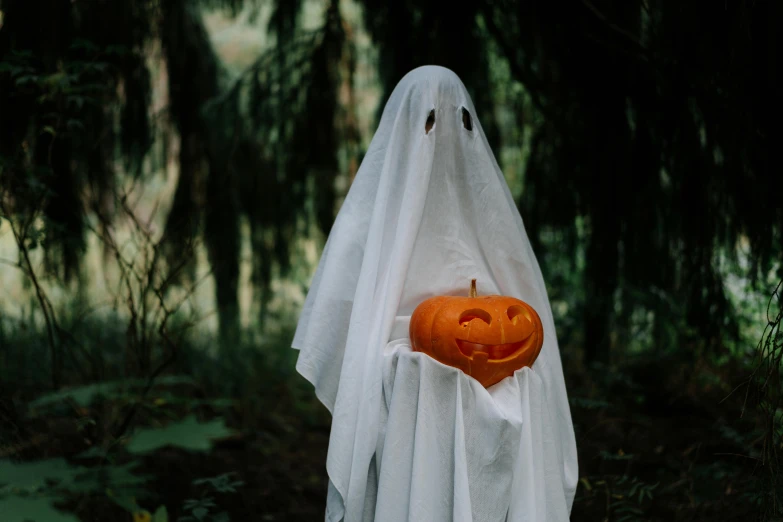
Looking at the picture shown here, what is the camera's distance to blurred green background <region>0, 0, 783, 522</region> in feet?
9.89

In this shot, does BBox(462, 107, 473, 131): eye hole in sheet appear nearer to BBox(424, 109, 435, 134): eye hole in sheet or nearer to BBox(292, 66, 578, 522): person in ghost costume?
BBox(292, 66, 578, 522): person in ghost costume

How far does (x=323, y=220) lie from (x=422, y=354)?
353cm

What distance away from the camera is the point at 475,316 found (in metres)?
2.36

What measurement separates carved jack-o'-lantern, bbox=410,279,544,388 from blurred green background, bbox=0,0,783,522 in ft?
2.48

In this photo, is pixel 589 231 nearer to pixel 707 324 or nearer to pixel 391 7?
pixel 707 324

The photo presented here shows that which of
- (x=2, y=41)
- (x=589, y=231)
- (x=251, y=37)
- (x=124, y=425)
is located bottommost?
(x=124, y=425)

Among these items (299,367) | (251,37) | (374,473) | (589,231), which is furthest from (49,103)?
(251,37)

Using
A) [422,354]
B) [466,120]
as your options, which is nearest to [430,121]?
[466,120]

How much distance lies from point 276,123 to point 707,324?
347cm

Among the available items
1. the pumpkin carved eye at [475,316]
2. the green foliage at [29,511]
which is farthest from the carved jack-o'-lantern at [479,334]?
the green foliage at [29,511]

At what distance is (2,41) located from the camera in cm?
361

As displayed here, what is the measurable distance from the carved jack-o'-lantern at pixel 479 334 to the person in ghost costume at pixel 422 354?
1.9 inches

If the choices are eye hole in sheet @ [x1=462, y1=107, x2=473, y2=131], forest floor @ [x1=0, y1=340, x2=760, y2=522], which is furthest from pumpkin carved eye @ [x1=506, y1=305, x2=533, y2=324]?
forest floor @ [x1=0, y1=340, x2=760, y2=522]

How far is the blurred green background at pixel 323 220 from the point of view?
9.89ft
